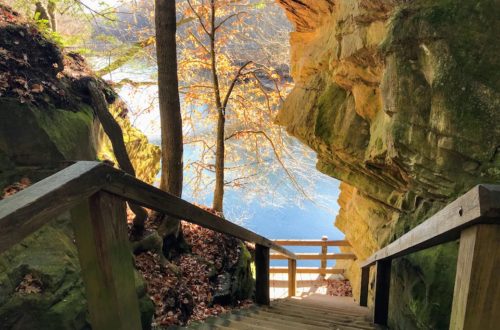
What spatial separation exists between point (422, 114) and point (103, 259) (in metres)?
3.09

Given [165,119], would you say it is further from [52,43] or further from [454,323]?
[454,323]

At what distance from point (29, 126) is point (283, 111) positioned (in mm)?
5149

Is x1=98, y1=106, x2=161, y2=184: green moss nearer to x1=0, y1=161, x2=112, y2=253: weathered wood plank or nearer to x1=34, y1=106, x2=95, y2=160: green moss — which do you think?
x1=34, y1=106, x2=95, y2=160: green moss

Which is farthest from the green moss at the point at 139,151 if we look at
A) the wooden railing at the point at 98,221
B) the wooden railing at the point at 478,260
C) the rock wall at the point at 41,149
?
the wooden railing at the point at 478,260

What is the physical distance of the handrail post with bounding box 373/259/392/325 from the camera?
3.81 m

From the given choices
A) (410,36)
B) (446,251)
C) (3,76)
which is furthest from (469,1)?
(3,76)

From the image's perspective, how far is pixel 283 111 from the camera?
7699 mm

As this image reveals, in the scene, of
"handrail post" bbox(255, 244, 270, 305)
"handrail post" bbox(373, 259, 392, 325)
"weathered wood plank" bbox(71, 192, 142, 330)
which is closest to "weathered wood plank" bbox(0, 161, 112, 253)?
"weathered wood plank" bbox(71, 192, 142, 330)

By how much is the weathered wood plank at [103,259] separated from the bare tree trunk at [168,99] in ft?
12.8

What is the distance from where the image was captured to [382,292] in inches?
149

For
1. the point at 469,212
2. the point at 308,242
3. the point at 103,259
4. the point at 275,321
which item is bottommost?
the point at 308,242

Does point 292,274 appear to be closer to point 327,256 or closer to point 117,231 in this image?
point 327,256

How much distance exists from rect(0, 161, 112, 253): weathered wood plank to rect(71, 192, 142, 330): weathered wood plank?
0.10 m

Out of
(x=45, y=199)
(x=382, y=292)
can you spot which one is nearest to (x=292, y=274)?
(x=382, y=292)
